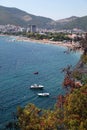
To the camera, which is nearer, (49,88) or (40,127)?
(40,127)

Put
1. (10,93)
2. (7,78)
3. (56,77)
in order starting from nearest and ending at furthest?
(10,93), (7,78), (56,77)

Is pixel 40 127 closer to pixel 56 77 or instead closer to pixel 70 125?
pixel 70 125

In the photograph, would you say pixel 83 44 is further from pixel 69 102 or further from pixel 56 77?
pixel 56 77

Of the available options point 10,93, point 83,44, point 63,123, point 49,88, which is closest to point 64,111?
point 63,123

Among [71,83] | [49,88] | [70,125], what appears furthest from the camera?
[49,88]

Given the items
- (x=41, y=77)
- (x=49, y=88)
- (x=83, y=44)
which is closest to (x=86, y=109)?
(x=83, y=44)

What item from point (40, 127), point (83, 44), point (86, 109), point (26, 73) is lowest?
point (26, 73)

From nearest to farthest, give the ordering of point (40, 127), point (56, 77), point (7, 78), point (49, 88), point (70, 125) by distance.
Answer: point (70, 125) < point (40, 127) < point (49, 88) < point (7, 78) < point (56, 77)

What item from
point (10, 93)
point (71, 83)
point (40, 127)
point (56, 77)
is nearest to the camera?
point (40, 127)

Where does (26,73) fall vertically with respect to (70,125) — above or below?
below
